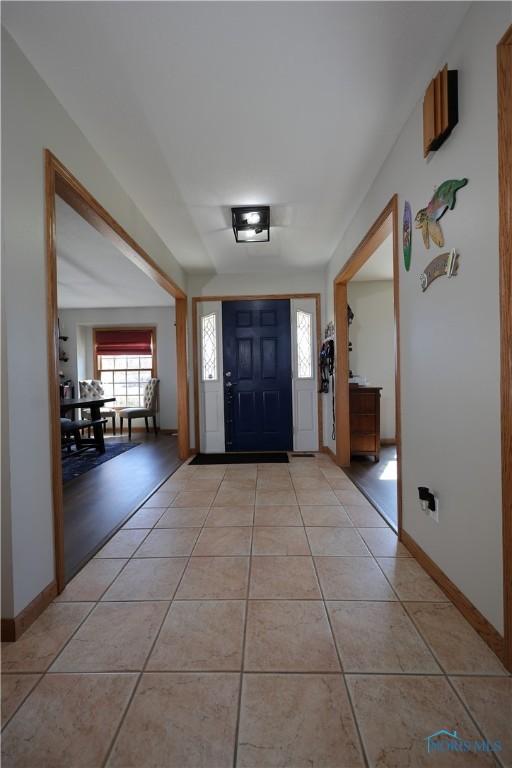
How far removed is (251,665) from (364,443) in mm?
3303

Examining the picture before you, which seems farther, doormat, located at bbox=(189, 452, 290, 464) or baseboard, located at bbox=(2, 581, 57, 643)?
doormat, located at bbox=(189, 452, 290, 464)

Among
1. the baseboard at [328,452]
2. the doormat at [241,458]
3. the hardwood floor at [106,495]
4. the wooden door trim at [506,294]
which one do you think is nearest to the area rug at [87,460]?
the hardwood floor at [106,495]

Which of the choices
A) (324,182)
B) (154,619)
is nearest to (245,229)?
(324,182)

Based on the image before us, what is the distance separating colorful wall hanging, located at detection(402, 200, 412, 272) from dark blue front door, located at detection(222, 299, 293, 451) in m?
2.80

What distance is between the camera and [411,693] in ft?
3.78

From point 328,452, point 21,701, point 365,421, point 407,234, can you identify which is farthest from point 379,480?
point 21,701

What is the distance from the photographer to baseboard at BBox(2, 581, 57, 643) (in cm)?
142

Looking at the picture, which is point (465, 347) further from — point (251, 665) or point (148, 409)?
point (148, 409)

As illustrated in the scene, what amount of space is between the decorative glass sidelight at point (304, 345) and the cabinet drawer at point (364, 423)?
35.1 inches

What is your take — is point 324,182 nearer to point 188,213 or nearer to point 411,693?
point 188,213

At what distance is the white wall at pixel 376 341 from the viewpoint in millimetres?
5324

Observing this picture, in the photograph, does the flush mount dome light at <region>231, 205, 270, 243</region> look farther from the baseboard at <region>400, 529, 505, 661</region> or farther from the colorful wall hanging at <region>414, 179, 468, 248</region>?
the baseboard at <region>400, 529, 505, 661</region>

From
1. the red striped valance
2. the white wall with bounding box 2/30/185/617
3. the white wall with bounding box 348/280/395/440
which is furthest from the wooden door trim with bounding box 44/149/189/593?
A: the red striped valance

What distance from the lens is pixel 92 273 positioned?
511cm
